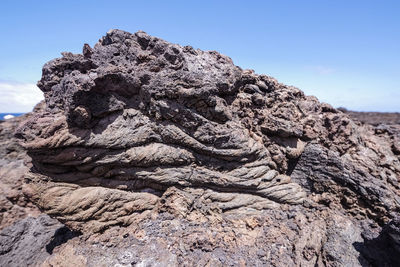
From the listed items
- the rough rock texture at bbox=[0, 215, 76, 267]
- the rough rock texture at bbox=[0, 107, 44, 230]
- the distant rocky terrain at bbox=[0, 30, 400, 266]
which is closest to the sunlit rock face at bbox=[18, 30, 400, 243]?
the distant rocky terrain at bbox=[0, 30, 400, 266]

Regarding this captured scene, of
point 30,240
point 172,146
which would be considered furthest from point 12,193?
point 172,146

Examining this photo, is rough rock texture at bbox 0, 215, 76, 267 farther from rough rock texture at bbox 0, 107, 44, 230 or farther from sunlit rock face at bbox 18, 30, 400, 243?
sunlit rock face at bbox 18, 30, 400, 243

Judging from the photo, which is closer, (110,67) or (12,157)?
(110,67)

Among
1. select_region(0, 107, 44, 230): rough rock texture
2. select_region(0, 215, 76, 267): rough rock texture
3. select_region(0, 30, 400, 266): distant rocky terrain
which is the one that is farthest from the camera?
select_region(0, 107, 44, 230): rough rock texture

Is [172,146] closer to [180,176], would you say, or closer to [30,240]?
[180,176]

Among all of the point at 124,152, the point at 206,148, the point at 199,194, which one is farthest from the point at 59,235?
the point at 206,148

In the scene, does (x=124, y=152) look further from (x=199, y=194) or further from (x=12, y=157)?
(x=12, y=157)

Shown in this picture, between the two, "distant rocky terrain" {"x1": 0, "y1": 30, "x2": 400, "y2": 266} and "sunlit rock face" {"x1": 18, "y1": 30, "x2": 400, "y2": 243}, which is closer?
"distant rocky terrain" {"x1": 0, "y1": 30, "x2": 400, "y2": 266}

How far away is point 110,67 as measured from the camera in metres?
6.88

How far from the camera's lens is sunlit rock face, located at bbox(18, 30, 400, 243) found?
21.9 feet

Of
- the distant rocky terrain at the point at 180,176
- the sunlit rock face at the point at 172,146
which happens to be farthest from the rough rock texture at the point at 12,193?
the sunlit rock face at the point at 172,146

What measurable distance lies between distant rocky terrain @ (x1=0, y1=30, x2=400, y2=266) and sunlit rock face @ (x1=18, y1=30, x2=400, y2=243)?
0.12 ft

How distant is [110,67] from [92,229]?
15.7 feet

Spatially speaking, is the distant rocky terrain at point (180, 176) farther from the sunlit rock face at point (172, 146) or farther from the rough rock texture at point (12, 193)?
the rough rock texture at point (12, 193)
